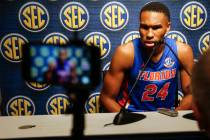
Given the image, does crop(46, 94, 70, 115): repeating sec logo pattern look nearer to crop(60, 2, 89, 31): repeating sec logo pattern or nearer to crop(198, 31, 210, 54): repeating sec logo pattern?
crop(60, 2, 89, 31): repeating sec logo pattern

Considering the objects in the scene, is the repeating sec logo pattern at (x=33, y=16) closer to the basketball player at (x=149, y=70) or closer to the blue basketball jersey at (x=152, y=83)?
the basketball player at (x=149, y=70)

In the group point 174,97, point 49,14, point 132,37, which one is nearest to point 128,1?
point 132,37

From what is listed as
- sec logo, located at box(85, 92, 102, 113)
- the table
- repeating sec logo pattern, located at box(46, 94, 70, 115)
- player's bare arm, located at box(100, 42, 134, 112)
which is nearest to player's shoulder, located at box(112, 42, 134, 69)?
player's bare arm, located at box(100, 42, 134, 112)

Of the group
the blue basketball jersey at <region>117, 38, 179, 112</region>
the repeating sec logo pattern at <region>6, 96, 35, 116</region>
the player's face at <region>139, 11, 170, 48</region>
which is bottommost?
the repeating sec logo pattern at <region>6, 96, 35, 116</region>

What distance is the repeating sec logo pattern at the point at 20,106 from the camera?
282 centimetres

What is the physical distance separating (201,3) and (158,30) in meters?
0.48

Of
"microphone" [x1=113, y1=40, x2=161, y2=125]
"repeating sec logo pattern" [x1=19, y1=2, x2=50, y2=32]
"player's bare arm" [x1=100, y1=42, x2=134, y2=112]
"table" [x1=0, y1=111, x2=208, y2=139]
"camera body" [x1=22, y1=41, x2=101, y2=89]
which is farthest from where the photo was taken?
"repeating sec logo pattern" [x1=19, y1=2, x2=50, y2=32]

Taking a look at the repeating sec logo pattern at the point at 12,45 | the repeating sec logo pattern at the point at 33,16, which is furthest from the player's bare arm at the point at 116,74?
the repeating sec logo pattern at the point at 12,45

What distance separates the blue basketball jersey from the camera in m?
2.50

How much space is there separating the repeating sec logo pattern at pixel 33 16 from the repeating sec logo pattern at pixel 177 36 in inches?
39.9

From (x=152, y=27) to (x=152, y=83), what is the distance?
437 millimetres

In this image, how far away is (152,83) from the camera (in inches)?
98.5

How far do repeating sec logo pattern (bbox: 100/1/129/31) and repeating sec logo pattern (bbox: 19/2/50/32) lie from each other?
464 mm

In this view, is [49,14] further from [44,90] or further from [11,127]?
[11,127]
